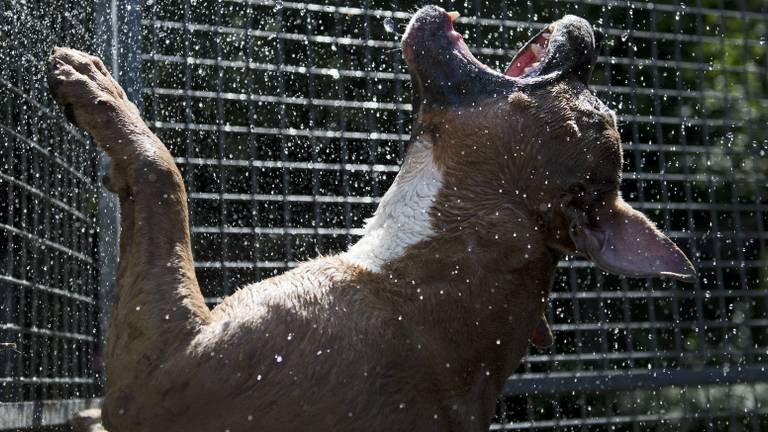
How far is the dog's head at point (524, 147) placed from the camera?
3.04 m

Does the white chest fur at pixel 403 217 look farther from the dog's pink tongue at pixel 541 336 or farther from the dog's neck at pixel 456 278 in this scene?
the dog's pink tongue at pixel 541 336

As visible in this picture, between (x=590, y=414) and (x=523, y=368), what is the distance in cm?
69

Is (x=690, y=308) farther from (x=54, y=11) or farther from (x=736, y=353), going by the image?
(x=54, y=11)

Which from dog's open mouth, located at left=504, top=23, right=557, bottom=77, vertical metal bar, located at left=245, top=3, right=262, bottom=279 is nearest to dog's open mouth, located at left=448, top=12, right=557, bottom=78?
dog's open mouth, located at left=504, top=23, right=557, bottom=77

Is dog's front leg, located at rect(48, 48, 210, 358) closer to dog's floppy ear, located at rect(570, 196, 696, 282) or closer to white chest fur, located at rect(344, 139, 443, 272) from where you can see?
white chest fur, located at rect(344, 139, 443, 272)

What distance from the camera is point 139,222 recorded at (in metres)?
2.96

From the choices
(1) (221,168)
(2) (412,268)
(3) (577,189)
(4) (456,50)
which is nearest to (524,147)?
(3) (577,189)

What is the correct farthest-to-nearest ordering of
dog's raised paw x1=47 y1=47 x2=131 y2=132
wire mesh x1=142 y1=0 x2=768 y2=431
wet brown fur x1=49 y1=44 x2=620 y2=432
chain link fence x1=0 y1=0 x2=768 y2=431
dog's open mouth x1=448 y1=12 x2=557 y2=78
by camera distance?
wire mesh x1=142 y1=0 x2=768 y2=431 < chain link fence x1=0 y1=0 x2=768 y2=431 < dog's open mouth x1=448 y1=12 x2=557 y2=78 < dog's raised paw x1=47 y1=47 x2=131 y2=132 < wet brown fur x1=49 y1=44 x2=620 y2=432

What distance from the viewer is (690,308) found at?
21.0 ft

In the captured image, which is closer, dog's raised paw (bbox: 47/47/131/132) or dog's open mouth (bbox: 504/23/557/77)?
dog's raised paw (bbox: 47/47/131/132)

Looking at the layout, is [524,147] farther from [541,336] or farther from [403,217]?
[541,336]

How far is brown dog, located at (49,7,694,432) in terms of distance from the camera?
284 centimetres

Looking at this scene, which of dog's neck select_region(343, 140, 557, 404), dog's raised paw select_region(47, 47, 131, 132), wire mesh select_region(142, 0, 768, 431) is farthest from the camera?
wire mesh select_region(142, 0, 768, 431)

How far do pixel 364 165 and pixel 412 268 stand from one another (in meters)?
2.00
